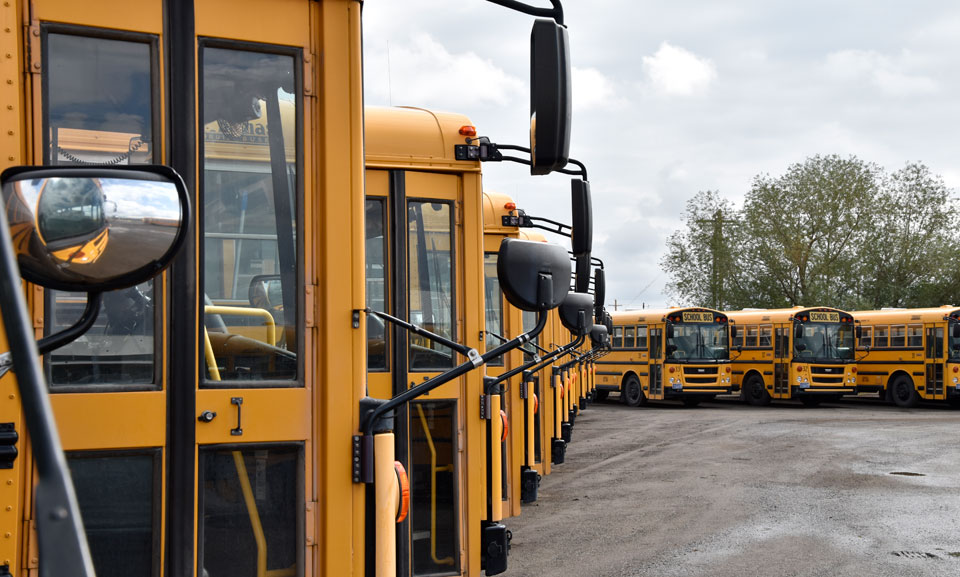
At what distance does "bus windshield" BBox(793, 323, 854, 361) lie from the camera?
27031 mm

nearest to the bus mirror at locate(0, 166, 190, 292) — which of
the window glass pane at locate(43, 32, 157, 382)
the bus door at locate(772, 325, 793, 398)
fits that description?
the window glass pane at locate(43, 32, 157, 382)

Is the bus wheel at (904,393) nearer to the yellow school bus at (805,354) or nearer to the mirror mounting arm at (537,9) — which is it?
the yellow school bus at (805,354)

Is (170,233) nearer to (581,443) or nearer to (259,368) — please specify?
(259,368)

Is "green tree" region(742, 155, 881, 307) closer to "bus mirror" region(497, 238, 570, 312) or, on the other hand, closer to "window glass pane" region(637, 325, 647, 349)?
"window glass pane" region(637, 325, 647, 349)

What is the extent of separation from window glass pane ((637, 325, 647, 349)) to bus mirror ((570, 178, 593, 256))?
903 inches

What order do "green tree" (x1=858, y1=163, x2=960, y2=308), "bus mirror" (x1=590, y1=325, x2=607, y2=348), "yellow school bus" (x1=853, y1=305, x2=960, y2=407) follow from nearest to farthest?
"bus mirror" (x1=590, y1=325, x2=607, y2=348) < "yellow school bus" (x1=853, y1=305, x2=960, y2=407) < "green tree" (x1=858, y1=163, x2=960, y2=308)

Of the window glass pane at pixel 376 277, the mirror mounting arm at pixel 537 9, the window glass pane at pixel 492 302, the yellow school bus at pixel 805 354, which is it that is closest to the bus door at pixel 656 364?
the yellow school bus at pixel 805 354

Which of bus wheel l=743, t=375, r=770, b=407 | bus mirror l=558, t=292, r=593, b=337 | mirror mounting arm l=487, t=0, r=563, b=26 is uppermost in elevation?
mirror mounting arm l=487, t=0, r=563, b=26

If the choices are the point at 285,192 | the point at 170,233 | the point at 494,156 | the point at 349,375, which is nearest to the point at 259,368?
the point at 349,375

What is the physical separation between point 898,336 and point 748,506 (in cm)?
1924


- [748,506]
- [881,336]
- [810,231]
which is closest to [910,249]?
[810,231]

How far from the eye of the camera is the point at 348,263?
274 centimetres

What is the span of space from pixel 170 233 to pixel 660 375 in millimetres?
26297

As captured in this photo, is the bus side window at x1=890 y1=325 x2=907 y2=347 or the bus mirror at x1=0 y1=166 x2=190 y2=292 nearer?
the bus mirror at x1=0 y1=166 x2=190 y2=292
